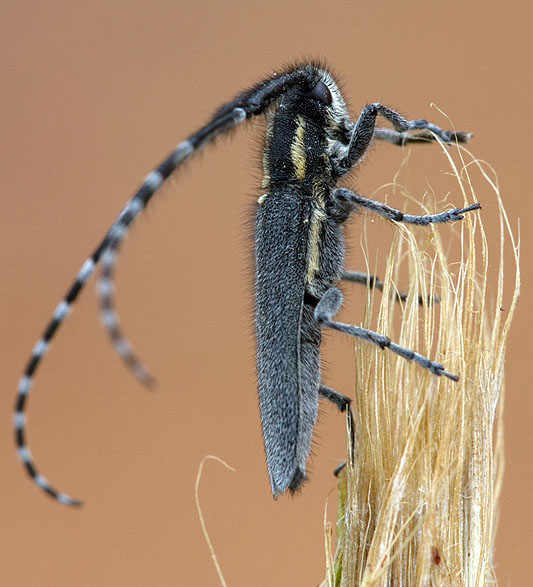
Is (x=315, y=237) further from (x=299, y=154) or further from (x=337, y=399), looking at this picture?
(x=337, y=399)

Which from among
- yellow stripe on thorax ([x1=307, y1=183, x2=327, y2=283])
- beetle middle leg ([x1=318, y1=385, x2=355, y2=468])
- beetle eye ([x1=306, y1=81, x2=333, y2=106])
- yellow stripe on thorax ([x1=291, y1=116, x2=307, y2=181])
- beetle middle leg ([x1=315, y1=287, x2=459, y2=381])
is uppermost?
beetle eye ([x1=306, y1=81, x2=333, y2=106])

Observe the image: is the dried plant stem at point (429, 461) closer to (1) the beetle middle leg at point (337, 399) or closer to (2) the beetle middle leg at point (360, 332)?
→ (2) the beetle middle leg at point (360, 332)

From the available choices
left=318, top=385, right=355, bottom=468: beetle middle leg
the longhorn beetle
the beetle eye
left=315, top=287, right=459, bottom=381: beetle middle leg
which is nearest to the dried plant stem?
left=315, top=287, right=459, bottom=381: beetle middle leg

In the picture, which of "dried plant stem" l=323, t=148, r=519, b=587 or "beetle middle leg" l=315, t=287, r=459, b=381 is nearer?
"dried plant stem" l=323, t=148, r=519, b=587

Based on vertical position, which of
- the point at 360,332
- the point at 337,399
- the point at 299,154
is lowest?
the point at 337,399

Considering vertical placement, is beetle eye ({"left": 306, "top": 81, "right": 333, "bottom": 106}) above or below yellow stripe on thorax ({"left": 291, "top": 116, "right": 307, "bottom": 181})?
above

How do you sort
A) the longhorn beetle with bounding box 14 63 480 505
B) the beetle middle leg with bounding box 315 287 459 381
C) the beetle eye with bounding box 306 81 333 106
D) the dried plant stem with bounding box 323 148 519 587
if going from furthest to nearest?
the beetle eye with bounding box 306 81 333 106, the longhorn beetle with bounding box 14 63 480 505, the beetle middle leg with bounding box 315 287 459 381, the dried plant stem with bounding box 323 148 519 587

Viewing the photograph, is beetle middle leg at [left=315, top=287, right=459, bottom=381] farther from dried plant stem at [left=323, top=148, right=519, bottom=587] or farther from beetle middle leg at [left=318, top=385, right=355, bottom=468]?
beetle middle leg at [left=318, top=385, right=355, bottom=468]

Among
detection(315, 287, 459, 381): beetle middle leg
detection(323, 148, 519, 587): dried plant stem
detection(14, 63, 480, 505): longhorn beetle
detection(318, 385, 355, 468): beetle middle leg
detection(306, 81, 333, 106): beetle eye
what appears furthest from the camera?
detection(306, 81, 333, 106): beetle eye

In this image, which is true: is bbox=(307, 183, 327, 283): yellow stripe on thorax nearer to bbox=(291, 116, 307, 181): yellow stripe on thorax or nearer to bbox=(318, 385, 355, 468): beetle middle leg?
bbox=(291, 116, 307, 181): yellow stripe on thorax

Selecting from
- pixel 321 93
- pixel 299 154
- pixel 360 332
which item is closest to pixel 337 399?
A: pixel 360 332
